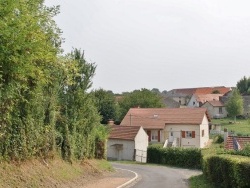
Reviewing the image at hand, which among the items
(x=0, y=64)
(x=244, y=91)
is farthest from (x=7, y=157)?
(x=244, y=91)

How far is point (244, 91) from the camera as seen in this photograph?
5044 inches

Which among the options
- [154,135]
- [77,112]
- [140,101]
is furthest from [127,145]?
[140,101]

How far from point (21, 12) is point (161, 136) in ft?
141

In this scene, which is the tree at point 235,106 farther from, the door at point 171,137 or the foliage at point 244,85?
the foliage at point 244,85

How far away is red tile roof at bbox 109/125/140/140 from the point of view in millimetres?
48425

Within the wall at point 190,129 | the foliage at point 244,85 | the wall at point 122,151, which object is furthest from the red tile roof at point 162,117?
the foliage at point 244,85

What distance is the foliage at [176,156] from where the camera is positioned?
42688mm

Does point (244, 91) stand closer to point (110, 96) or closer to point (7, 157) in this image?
point (110, 96)

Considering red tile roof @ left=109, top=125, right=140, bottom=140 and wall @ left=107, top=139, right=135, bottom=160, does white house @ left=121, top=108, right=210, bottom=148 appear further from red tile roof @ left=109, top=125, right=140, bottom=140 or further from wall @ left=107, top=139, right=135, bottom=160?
wall @ left=107, top=139, right=135, bottom=160

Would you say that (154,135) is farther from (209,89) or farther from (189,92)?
(189,92)

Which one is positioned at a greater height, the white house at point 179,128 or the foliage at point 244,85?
the foliage at point 244,85

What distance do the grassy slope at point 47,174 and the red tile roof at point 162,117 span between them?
100 feet

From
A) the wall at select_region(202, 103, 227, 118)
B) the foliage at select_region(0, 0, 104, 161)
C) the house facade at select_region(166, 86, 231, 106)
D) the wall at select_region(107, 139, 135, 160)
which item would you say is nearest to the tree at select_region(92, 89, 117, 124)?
the wall at select_region(107, 139, 135, 160)

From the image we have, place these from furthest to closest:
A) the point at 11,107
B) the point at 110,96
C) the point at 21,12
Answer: the point at 110,96
the point at 11,107
the point at 21,12
